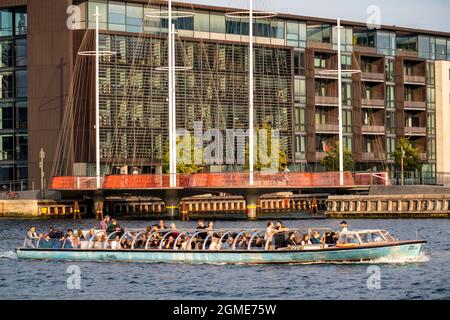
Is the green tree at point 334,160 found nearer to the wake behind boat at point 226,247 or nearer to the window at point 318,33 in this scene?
the window at point 318,33

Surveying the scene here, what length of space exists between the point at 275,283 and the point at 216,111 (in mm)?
80890

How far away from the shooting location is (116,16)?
130m

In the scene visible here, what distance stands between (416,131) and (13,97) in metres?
57.0

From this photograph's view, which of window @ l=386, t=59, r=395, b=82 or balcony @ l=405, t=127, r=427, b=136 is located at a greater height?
window @ l=386, t=59, r=395, b=82

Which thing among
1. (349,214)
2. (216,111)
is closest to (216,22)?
(216,111)

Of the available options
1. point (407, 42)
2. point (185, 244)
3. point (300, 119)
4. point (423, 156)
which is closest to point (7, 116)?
point (300, 119)

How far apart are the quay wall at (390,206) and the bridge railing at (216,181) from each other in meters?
2.02

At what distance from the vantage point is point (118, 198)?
12625cm

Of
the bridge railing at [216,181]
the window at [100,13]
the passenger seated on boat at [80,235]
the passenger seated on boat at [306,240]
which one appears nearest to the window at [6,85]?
the window at [100,13]

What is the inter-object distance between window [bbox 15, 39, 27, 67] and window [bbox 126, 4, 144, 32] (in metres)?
11.8

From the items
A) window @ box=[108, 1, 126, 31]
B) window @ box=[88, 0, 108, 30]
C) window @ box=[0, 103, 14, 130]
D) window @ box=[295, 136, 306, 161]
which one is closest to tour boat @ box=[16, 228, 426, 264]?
window @ box=[88, 0, 108, 30]

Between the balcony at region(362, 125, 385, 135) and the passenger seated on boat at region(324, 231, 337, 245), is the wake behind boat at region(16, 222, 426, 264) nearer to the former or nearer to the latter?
the passenger seated on boat at region(324, 231, 337, 245)

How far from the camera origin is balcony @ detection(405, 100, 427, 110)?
530 feet

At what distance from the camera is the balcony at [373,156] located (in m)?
155
